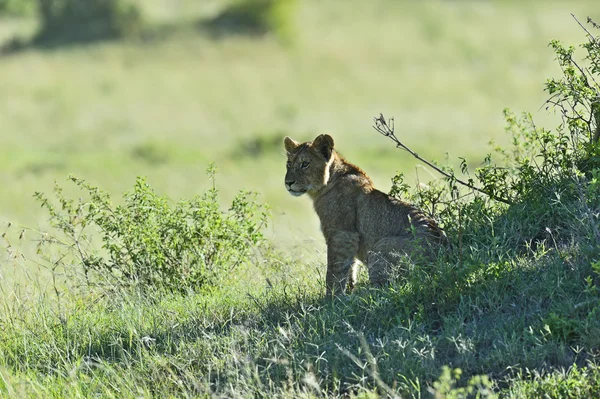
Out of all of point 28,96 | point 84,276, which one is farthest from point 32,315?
point 28,96

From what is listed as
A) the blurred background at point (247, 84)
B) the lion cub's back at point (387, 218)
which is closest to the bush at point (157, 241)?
the lion cub's back at point (387, 218)

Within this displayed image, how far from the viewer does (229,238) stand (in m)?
8.55

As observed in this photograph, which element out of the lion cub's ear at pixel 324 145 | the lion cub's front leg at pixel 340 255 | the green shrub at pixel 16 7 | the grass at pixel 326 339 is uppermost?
the green shrub at pixel 16 7

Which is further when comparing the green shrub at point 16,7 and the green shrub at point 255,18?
the green shrub at point 16,7

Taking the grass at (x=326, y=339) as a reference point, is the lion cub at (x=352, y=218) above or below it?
above

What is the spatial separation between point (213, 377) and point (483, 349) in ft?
5.92

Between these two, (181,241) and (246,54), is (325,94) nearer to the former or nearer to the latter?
(246,54)

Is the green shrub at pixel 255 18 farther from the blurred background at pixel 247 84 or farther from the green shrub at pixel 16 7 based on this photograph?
A: the green shrub at pixel 16 7

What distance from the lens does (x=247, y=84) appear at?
54906 millimetres

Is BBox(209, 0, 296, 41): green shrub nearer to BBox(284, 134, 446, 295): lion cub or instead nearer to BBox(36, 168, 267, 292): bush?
BBox(284, 134, 446, 295): lion cub

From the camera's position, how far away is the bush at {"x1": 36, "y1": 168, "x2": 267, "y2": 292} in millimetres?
8133

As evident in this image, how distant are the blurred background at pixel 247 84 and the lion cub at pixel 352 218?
12.5 meters

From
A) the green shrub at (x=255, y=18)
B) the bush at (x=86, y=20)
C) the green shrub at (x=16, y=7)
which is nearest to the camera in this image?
the bush at (x=86, y=20)

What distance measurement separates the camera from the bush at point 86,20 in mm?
64875
